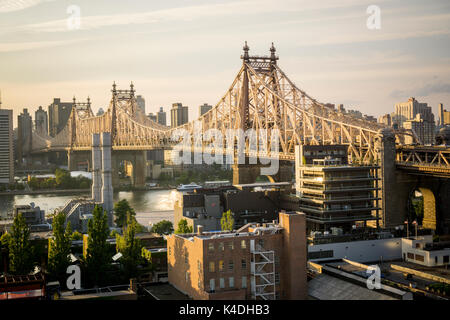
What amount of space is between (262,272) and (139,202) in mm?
37161

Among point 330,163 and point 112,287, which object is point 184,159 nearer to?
point 330,163

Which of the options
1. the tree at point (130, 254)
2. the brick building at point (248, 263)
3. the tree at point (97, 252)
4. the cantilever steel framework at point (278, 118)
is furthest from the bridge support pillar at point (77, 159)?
the brick building at point (248, 263)

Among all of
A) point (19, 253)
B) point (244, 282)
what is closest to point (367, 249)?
point (244, 282)

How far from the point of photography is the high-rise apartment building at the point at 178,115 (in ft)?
352

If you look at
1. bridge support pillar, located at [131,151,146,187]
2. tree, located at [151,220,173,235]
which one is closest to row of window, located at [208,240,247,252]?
tree, located at [151,220,173,235]

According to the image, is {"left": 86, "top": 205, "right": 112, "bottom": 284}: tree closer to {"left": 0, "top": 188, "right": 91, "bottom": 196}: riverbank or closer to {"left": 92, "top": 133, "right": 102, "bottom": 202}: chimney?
{"left": 92, "top": 133, "right": 102, "bottom": 202}: chimney

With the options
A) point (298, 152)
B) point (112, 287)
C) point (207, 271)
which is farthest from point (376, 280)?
point (298, 152)

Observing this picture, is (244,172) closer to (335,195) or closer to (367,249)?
(335,195)

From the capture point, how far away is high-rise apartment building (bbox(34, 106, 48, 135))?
11415 centimetres

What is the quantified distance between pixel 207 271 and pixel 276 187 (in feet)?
50.0

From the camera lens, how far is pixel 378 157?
98.1 feet

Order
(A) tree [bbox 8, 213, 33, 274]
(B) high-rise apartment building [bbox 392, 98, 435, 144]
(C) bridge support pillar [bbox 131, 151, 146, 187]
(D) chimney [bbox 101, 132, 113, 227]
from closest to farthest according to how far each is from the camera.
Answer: (A) tree [bbox 8, 213, 33, 274] → (D) chimney [bbox 101, 132, 113, 227] → (B) high-rise apartment building [bbox 392, 98, 435, 144] → (C) bridge support pillar [bbox 131, 151, 146, 187]

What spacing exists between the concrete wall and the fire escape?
7.12 m

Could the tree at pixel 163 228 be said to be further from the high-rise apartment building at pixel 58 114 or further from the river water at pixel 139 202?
the high-rise apartment building at pixel 58 114
